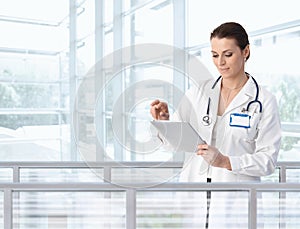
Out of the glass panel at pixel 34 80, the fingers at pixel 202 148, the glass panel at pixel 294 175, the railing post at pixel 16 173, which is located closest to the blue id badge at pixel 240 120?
the fingers at pixel 202 148

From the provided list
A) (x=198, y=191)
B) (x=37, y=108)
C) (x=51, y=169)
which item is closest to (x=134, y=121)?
(x=198, y=191)

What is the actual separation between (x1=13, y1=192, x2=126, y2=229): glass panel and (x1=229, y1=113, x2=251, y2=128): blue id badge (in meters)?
0.54

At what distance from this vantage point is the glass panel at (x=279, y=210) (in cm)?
154

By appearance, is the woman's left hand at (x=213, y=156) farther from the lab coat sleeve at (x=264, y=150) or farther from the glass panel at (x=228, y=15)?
the glass panel at (x=228, y=15)

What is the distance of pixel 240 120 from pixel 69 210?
746 mm

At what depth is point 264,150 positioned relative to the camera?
1.61 m

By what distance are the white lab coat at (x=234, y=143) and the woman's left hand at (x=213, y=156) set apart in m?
0.03

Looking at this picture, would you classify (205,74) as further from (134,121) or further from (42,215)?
(42,215)

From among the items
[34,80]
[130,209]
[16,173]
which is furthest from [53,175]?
[34,80]

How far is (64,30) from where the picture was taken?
7.26 metres

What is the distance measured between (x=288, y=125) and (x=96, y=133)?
7.71 ft

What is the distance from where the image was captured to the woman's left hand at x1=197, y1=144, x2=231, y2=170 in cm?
147

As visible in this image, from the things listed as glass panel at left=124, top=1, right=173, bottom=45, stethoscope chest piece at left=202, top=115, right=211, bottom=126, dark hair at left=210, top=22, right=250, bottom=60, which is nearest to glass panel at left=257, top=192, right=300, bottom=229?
stethoscope chest piece at left=202, top=115, right=211, bottom=126

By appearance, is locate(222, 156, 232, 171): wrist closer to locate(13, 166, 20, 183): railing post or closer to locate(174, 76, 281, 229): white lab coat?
locate(174, 76, 281, 229): white lab coat
